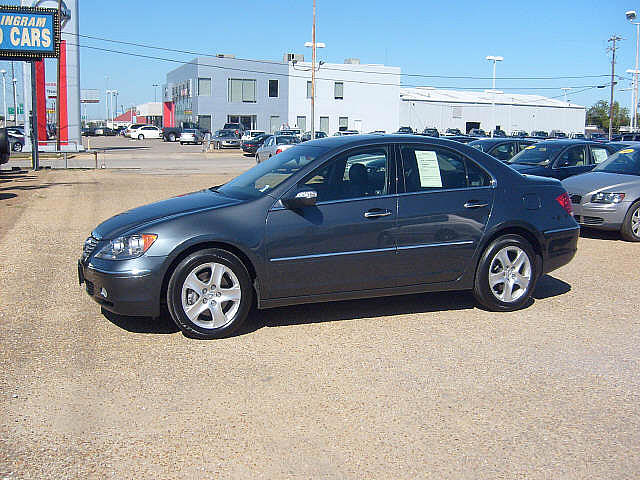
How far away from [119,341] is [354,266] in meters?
2.07

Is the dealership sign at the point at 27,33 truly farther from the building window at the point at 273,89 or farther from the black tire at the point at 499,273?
the building window at the point at 273,89

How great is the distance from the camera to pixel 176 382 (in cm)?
470

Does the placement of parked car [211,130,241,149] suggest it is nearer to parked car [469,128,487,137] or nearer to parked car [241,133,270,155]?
parked car [241,133,270,155]

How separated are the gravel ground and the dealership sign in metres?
22.6

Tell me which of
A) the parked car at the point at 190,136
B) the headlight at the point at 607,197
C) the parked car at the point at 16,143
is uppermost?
the parked car at the point at 190,136

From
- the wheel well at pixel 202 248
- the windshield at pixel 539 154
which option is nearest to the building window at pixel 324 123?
the windshield at pixel 539 154

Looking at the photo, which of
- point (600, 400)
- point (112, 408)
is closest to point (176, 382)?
point (112, 408)

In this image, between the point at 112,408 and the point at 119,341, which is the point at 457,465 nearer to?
the point at 112,408

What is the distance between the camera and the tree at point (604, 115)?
115875mm

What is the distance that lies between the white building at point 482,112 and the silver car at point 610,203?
6927 cm

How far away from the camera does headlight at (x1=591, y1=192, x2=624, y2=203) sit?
425 inches

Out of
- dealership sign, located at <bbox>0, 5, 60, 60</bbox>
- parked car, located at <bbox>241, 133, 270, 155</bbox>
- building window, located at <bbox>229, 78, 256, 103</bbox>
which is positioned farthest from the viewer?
building window, located at <bbox>229, 78, 256, 103</bbox>

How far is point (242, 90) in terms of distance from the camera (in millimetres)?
72312

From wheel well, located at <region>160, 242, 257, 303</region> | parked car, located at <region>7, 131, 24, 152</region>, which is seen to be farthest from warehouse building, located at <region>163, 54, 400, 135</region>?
wheel well, located at <region>160, 242, 257, 303</region>
